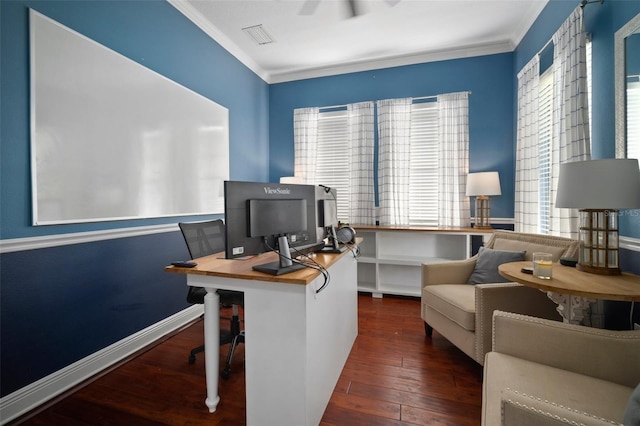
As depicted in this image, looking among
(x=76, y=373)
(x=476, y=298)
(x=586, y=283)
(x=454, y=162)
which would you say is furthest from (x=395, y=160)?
(x=76, y=373)

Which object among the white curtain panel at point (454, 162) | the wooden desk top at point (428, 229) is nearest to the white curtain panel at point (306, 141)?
the wooden desk top at point (428, 229)

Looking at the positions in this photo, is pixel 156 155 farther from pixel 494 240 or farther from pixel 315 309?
pixel 494 240

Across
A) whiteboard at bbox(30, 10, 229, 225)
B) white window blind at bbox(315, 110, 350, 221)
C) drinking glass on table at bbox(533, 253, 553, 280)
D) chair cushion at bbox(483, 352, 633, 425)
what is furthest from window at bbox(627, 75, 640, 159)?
whiteboard at bbox(30, 10, 229, 225)

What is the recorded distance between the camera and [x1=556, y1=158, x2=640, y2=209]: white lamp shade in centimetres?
134

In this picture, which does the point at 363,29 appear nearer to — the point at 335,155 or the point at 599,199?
the point at 335,155

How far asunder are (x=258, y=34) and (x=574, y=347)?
144 inches

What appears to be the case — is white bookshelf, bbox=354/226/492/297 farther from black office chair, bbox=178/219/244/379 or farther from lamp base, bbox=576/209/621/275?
black office chair, bbox=178/219/244/379

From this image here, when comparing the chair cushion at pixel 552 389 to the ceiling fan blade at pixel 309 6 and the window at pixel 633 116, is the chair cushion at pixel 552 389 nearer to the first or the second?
the window at pixel 633 116

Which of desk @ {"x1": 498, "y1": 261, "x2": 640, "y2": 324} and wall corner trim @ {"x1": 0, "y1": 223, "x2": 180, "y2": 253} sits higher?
wall corner trim @ {"x1": 0, "y1": 223, "x2": 180, "y2": 253}

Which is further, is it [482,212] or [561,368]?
[482,212]

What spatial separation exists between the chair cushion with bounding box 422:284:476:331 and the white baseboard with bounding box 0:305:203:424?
2269 millimetres

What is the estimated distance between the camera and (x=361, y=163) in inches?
148

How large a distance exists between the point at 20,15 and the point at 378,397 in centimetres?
298

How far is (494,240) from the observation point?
255cm
